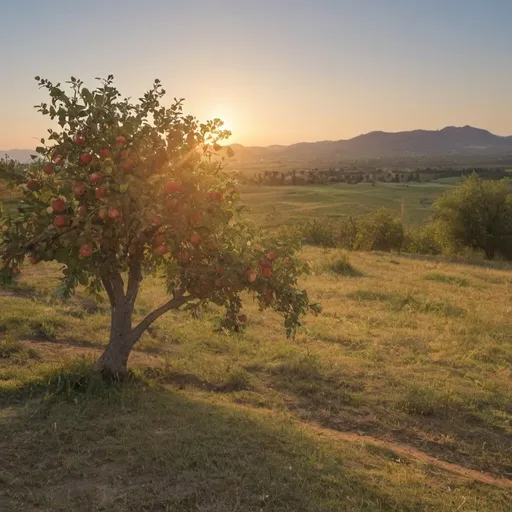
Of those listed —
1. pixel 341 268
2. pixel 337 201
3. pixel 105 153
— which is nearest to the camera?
pixel 105 153

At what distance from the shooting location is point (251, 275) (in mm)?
6141

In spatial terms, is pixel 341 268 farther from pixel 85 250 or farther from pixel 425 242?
pixel 425 242

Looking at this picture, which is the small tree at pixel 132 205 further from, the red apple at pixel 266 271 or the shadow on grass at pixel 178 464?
the shadow on grass at pixel 178 464

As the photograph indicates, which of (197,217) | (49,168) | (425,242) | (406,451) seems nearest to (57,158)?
(49,168)

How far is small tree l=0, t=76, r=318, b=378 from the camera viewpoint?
5742mm

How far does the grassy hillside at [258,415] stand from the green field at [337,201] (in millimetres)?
40536

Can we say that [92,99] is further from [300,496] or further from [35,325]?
[35,325]

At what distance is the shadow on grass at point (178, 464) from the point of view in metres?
4.76

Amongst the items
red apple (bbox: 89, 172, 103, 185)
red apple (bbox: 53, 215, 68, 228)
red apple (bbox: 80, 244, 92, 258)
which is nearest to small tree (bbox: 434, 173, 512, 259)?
red apple (bbox: 89, 172, 103, 185)

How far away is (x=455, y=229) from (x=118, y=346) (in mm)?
34351

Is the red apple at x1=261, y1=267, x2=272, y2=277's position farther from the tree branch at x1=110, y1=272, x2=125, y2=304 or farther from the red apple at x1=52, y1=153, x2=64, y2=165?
the red apple at x1=52, y1=153, x2=64, y2=165

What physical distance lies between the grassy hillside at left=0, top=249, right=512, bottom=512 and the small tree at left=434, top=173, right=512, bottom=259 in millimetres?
24465

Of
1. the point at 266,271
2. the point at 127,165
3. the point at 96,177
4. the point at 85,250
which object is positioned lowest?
the point at 266,271

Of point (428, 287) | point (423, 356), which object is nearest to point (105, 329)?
point (423, 356)
